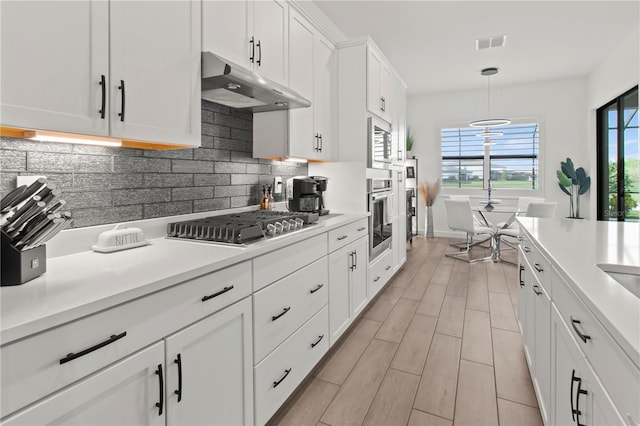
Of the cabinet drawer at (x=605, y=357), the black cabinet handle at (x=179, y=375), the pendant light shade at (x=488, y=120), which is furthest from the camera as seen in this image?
the pendant light shade at (x=488, y=120)

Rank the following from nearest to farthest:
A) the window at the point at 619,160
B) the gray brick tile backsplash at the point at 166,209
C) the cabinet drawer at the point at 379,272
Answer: the gray brick tile backsplash at the point at 166,209, the cabinet drawer at the point at 379,272, the window at the point at 619,160

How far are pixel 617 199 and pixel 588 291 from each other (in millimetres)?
5487

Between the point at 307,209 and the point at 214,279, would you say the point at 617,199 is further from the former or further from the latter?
the point at 214,279

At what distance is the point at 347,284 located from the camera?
2.54m

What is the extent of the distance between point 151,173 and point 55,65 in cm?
73

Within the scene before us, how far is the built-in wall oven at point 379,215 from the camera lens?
10.2 ft

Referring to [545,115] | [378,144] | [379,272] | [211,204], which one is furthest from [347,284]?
[545,115]

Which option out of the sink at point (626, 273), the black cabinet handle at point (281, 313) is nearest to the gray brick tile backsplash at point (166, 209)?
the black cabinet handle at point (281, 313)

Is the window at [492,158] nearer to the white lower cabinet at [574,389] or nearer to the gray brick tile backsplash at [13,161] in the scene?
the white lower cabinet at [574,389]

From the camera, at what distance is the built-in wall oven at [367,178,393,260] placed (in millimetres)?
3098

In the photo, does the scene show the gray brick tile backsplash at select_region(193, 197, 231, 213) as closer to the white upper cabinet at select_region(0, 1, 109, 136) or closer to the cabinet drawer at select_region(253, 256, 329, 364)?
the cabinet drawer at select_region(253, 256, 329, 364)

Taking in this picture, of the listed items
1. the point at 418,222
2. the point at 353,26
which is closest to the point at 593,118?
the point at 418,222

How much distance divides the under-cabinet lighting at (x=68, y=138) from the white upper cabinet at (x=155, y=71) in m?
0.15

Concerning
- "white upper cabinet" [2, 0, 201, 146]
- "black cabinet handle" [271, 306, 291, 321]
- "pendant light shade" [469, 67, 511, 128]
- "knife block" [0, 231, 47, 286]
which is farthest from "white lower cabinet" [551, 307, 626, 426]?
"pendant light shade" [469, 67, 511, 128]
